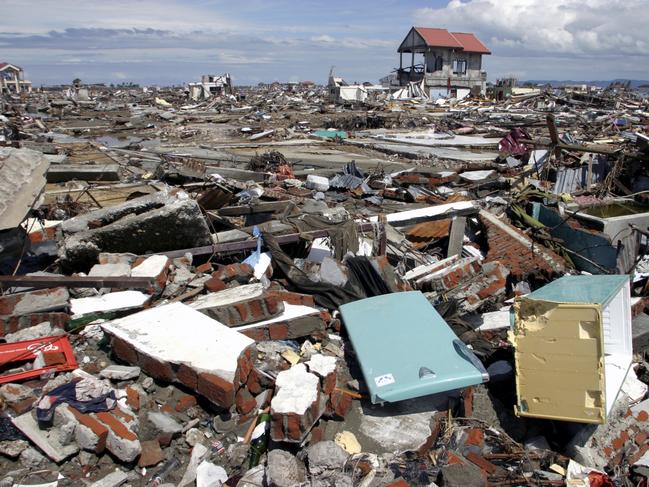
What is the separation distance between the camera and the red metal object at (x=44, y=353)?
363 centimetres

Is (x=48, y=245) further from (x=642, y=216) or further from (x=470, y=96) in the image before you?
(x=470, y=96)

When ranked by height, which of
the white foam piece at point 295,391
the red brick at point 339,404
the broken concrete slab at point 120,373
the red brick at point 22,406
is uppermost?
the white foam piece at point 295,391

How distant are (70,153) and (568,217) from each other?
469 inches

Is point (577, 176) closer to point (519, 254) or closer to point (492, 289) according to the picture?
point (519, 254)

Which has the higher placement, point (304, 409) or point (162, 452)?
point (304, 409)

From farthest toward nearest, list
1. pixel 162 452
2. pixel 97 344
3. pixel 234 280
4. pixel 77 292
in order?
1. pixel 234 280
2. pixel 77 292
3. pixel 97 344
4. pixel 162 452

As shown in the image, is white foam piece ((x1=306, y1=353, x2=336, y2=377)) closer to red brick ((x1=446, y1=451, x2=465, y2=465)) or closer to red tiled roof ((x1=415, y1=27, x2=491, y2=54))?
red brick ((x1=446, y1=451, x2=465, y2=465))

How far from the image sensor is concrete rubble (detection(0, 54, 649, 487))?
3.11 m

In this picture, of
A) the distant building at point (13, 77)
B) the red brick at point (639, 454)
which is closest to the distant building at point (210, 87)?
the distant building at point (13, 77)

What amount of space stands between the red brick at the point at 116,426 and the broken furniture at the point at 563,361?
245cm

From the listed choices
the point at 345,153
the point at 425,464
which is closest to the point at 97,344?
the point at 425,464

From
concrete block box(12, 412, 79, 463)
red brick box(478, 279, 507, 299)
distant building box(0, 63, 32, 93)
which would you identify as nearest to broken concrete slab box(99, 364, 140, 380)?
concrete block box(12, 412, 79, 463)

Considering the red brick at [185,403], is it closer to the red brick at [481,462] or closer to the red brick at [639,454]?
the red brick at [481,462]

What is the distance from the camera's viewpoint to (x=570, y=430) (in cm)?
350
